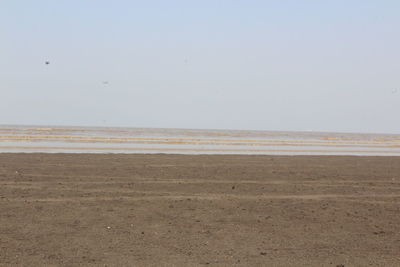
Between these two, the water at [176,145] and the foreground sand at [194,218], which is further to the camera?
the water at [176,145]

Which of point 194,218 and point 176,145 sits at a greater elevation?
point 176,145

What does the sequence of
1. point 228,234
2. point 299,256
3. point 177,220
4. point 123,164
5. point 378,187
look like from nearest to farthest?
point 299,256 → point 228,234 → point 177,220 → point 378,187 → point 123,164

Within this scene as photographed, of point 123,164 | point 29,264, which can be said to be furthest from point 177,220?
point 123,164

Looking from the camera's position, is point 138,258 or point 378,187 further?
point 378,187

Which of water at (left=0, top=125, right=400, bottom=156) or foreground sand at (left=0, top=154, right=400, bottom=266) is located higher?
water at (left=0, top=125, right=400, bottom=156)

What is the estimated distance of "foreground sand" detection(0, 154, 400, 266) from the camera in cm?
741

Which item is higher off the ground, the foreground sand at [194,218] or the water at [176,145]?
the water at [176,145]

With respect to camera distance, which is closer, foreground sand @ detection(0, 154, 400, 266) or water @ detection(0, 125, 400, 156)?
foreground sand @ detection(0, 154, 400, 266)

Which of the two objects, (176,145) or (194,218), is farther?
(176,145)

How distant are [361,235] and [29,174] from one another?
37.6 ft

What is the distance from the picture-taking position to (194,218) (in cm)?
980

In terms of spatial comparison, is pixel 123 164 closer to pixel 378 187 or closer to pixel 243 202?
pixel 243 202

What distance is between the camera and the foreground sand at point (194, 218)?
292 inches

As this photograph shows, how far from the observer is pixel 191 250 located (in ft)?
25.1
